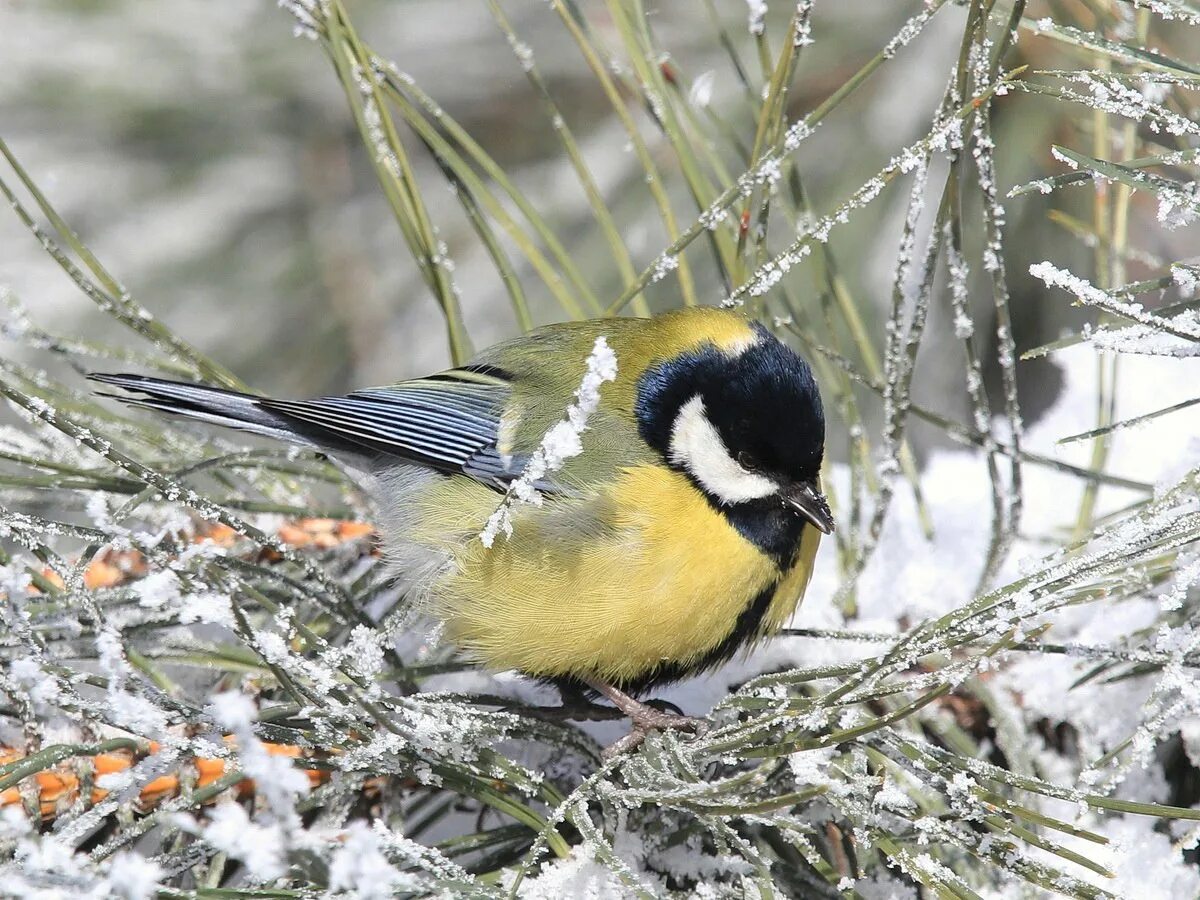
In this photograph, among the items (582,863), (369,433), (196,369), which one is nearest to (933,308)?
(369,433)

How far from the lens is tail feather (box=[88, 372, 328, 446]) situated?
49.3 inches

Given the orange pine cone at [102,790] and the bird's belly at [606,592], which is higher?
the bird's belly at [606,592]

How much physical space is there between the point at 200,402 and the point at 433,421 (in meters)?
0.41

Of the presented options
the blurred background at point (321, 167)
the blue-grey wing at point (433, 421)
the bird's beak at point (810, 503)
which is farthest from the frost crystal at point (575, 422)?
the blurred background at point (321, 167)

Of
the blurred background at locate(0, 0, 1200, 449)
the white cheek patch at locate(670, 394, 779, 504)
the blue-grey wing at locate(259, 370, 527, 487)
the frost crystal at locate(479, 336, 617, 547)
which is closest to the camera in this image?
the frost crystal at locate(479, 336, 617, 547)

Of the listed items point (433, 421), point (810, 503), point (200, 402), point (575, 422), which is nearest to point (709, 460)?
point (810, 503)

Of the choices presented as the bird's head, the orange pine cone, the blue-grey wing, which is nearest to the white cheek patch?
the bird's head

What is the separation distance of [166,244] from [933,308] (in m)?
1.31

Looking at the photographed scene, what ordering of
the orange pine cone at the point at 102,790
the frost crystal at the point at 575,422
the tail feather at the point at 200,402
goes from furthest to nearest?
1. the tail feather at the point at 200,402
2. the orange pine cone at the point at 102,790
3. the frost crystal at the point at 575,422

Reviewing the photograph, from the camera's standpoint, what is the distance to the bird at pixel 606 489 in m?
1.34

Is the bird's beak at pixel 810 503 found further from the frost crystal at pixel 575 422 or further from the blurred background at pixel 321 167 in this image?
the frost crystal at pixel 575 422

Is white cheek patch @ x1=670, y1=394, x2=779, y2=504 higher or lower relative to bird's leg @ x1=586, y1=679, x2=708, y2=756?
higher

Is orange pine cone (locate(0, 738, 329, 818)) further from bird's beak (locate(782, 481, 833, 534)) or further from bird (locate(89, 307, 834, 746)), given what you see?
bird's beak (locate(782, 481, 833, 534))

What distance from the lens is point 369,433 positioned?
163 centimetres
